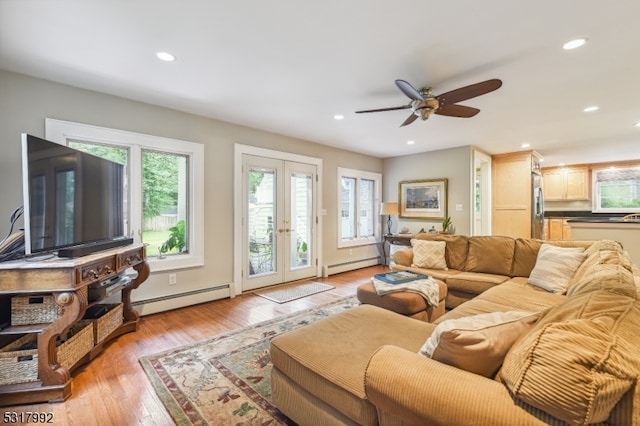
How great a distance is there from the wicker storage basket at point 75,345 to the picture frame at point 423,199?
17.6 ft

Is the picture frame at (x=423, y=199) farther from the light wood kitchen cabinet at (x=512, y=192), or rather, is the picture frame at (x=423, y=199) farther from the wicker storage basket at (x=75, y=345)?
the wicker storage basket at (x=75, y=345)

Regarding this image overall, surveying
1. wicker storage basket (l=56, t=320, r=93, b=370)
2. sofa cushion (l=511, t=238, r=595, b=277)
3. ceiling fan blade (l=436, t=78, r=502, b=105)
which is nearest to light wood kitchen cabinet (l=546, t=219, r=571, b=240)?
sofa cushion (l=511, t=238, r=595, b=277)

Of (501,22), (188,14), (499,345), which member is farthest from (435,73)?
(499,345)

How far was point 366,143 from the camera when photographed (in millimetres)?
5180

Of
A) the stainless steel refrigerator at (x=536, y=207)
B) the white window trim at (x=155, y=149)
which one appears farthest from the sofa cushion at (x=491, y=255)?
the white window trim at (x=155, y=149)

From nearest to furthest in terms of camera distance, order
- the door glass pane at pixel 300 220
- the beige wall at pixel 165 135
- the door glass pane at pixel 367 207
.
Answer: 1. the beige wall at pixel 165 135
2. the door glass pane at pixel 300 220
3. the door glass pane at pixel 367 207

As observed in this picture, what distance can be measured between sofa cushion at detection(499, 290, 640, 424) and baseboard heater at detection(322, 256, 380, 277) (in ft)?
14.2

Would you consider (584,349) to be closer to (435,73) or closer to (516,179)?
(435,73)

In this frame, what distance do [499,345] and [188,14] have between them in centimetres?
242

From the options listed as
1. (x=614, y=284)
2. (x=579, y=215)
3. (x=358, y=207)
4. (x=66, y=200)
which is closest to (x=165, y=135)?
(x=66, y=200)

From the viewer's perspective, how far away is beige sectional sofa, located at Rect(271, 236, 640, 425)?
0.76 m

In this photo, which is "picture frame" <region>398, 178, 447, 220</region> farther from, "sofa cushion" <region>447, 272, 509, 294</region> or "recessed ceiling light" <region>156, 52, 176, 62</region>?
"recessed ceiling light" <region>156, 52, 176, 62</region>

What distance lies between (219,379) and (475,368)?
1.75 metres

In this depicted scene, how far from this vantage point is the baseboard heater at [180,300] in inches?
129
